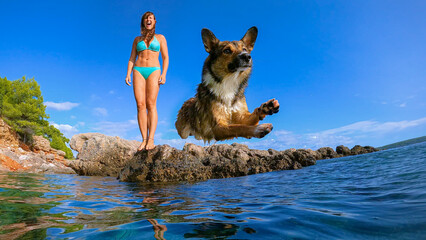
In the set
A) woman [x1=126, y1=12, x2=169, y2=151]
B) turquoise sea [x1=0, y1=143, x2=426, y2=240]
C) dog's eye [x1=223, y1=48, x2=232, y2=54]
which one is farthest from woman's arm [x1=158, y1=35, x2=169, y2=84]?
turquoise sea [x1=0, y1=143, x2=426, y2=240]

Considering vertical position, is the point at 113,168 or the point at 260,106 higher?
the point at 260,106

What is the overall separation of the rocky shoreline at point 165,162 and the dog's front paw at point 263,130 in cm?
403

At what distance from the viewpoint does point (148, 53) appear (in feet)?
22.7

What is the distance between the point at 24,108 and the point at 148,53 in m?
34.1

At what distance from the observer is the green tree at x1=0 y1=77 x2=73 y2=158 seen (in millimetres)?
30953

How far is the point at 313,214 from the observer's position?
2881mm

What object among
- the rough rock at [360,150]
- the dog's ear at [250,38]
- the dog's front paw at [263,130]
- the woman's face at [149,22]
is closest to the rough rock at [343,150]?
the rough rock at [360,150]

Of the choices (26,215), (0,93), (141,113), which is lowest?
(26,215)

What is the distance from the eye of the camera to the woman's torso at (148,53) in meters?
6.86

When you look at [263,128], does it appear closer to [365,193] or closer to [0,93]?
[365,193]

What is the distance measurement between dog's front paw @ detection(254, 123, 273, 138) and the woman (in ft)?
11.0

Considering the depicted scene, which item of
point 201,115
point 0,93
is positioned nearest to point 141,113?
point 201,115

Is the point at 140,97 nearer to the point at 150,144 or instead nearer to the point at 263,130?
the point at 150,144

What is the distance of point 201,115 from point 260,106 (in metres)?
2.00
